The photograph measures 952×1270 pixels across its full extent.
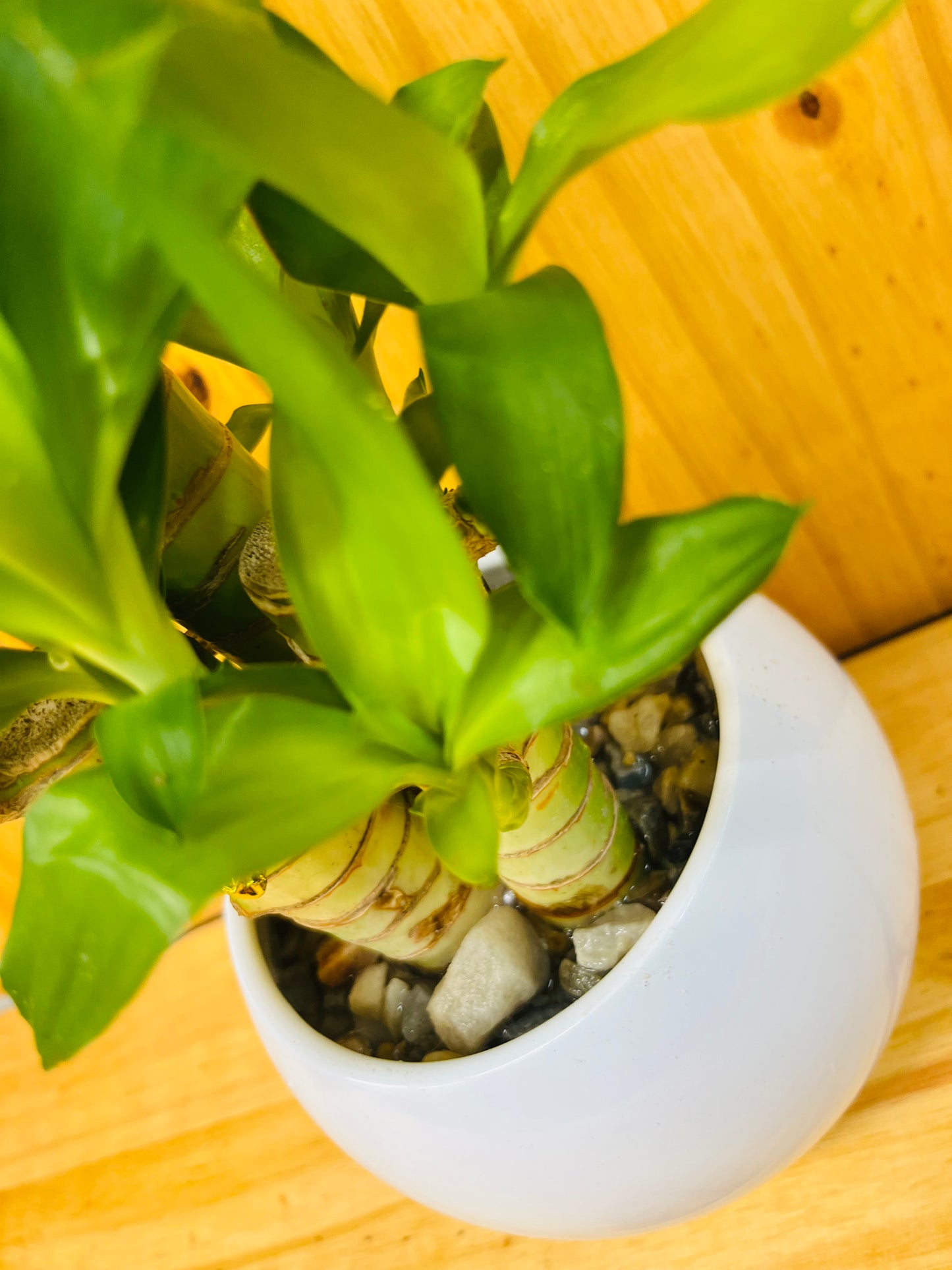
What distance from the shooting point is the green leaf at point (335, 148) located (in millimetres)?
155

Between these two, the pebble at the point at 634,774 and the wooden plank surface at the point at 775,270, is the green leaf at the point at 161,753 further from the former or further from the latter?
the wooden plank surface at the point at 775,270

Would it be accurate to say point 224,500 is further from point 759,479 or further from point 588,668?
point 759,479

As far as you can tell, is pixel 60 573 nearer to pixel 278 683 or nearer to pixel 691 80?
pixel 278 683

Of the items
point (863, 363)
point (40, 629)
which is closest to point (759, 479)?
point (863, 363)

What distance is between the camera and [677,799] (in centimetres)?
46

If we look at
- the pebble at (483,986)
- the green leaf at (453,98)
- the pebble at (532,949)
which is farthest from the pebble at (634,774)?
the green leaf at (453,98)

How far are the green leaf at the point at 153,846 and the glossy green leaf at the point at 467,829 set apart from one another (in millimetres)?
20

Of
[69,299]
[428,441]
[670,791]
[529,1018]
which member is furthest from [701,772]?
[69,299]

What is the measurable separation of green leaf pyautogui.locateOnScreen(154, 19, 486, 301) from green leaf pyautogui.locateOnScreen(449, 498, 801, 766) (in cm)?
7

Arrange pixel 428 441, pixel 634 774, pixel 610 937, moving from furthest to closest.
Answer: pixel 634 774
pixel 610 937
pixel 428 441

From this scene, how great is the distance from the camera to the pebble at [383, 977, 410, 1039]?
0.45m

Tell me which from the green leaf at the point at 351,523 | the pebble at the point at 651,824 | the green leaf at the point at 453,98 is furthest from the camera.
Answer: the pebble at the point at 651,824

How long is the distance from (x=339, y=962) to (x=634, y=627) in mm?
316

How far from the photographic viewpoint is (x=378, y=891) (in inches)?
Answer: 14.2
